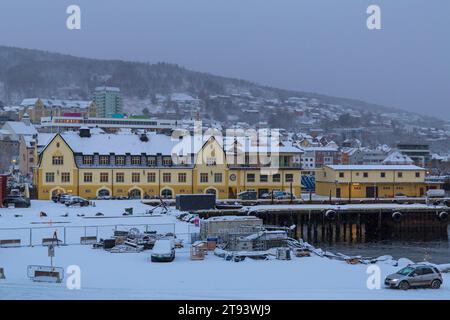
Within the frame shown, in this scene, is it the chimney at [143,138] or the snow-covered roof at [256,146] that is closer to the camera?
the chimney at [143,138]

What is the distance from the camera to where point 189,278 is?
2531 cm

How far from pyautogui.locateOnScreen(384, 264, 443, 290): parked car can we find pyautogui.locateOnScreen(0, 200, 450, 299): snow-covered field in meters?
0.30

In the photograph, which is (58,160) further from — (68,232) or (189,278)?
(189,278)

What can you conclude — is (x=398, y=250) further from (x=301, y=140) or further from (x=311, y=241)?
(x=301, y=140)

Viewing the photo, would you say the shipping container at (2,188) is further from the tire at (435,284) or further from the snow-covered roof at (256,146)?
the tire at (435,284)

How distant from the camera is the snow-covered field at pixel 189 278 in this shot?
22.0m

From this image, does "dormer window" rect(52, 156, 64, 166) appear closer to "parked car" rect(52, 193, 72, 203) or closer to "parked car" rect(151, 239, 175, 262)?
"parked car" rect(52, 193, 72, 203)

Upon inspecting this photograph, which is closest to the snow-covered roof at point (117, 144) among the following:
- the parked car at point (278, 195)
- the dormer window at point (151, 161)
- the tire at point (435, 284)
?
the dormer window at point (151, 161)

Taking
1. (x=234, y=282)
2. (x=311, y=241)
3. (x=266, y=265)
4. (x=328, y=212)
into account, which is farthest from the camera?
(x=328, y=212)

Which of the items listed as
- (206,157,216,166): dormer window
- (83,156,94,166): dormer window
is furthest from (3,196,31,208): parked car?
(206,157,216,166): dormer window

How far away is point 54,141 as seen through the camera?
204 feet

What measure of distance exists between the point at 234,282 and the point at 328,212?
32.6m

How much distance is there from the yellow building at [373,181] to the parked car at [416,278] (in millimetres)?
45294
